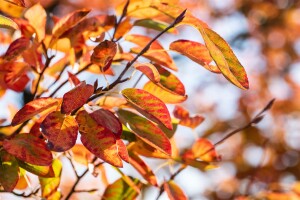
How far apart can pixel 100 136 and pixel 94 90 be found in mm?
61

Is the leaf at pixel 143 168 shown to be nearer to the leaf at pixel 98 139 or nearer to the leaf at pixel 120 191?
the leaf at pixel 120 191

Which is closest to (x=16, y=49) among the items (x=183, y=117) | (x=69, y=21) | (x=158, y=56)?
(x=69, y=21)

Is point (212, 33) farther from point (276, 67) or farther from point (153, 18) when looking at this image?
point (276, 67)

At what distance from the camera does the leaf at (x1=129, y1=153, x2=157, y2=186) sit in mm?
811

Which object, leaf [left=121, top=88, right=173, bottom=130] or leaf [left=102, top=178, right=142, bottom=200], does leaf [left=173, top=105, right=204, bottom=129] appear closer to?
leaf [left=102, top=178, right=142, bottom=200]

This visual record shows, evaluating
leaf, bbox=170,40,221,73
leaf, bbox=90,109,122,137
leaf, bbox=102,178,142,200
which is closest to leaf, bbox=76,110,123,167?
leaf, bbox=90,109,122,137

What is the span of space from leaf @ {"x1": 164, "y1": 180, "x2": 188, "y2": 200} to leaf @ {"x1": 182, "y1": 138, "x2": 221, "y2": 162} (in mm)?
102

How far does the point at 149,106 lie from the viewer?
656 millimetres

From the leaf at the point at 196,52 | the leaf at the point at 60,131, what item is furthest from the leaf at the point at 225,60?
the leaf at the point at 60,131

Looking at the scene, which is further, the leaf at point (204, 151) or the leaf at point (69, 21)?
the leaf at point (204, 151)

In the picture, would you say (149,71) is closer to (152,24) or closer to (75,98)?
(75,98)

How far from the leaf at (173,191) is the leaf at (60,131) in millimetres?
228

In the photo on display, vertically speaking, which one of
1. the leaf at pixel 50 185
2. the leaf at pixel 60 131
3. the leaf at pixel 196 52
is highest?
the leaf at pixel 196 52

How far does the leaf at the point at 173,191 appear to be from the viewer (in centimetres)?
80
